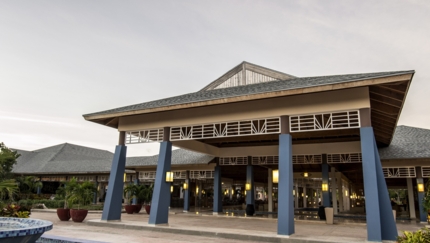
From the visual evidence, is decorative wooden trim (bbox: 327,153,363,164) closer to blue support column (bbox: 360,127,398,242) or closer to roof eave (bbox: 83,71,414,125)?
blue support column (bbox: 360,127,398,242)

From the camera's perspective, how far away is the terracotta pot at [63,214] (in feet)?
54.9

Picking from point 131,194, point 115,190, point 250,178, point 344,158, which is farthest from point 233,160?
point 115,190

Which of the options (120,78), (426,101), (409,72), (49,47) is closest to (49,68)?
(49,47)

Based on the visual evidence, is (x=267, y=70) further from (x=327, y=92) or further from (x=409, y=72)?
(x=409, y=72)

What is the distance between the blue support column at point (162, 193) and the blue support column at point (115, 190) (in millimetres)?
2389

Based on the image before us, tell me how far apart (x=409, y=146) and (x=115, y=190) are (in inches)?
727

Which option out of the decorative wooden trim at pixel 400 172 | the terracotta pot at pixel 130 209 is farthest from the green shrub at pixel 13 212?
the decorative wooden trim at pixel 400 172

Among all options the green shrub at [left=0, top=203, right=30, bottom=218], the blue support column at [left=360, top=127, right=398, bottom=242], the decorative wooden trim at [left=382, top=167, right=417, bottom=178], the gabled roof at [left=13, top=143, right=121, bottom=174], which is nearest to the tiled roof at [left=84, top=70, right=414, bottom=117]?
the blue support column at [left=360, top=127, right=398, bottom=242]

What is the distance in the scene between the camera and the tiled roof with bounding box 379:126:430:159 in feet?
62.7

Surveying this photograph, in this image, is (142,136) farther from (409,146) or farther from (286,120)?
(409,146)

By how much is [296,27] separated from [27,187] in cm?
2957

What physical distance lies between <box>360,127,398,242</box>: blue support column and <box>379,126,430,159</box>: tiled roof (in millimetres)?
9674

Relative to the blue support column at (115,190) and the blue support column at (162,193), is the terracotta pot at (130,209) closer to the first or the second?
the blue support column at (115,190)

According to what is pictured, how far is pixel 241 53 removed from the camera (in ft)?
77.8
